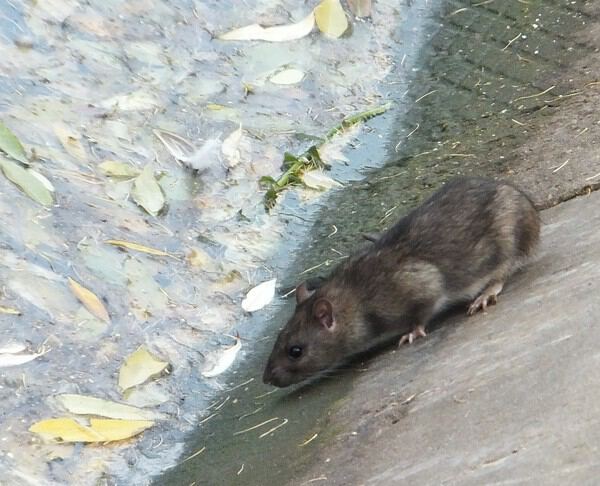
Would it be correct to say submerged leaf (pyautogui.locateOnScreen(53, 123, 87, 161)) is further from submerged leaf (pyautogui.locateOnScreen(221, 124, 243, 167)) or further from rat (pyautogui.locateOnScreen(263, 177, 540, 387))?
rat (pyautogui.locateOnScreen(263, 177, 540, 387))

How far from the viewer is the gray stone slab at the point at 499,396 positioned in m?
3.39

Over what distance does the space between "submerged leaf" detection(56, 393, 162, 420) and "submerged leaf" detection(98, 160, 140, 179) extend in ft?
5.45

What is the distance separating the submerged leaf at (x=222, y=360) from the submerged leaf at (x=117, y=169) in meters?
1.29

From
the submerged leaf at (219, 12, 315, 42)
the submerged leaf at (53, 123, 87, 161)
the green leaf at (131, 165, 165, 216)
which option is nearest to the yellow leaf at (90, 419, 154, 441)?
the green leaf at (131, 165, 165, 216)

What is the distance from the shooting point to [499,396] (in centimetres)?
392

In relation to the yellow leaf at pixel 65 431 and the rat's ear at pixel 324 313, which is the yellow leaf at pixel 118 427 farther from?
the rat's ear at pixel 324 313

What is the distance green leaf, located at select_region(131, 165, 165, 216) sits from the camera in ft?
21.4

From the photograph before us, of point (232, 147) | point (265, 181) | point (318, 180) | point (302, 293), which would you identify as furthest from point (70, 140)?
point (302, 293)

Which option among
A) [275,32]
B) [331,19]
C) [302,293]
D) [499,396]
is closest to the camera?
[499,396]

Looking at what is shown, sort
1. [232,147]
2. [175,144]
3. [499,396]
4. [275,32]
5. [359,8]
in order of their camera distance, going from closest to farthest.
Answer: [499,396] → [175,144] → [232,147] → [275,32] → [359,8]

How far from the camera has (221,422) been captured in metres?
5.33

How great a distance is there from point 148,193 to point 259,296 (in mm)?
917

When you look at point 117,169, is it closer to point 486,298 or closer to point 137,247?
point 137,247

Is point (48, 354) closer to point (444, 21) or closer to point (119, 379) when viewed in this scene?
point (119, 379)
